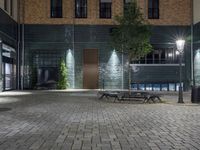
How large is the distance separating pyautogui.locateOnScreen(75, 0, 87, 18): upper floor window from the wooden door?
326 cm

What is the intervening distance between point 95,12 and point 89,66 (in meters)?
4.98

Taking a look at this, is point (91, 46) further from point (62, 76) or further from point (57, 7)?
point (57, 7)

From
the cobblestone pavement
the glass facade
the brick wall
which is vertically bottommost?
the cobblestone pavement

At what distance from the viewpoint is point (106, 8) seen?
111ft

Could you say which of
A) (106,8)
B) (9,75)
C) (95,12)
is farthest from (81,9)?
(9,75)

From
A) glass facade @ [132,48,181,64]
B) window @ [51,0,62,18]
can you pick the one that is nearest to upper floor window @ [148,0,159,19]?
glass facade @ [132,48,181,64]

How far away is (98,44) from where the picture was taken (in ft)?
109

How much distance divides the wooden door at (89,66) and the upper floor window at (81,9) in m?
3.26

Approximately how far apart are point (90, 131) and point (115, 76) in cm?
2412

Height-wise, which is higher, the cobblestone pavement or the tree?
the tree

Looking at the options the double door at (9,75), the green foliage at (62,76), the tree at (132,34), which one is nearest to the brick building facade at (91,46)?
the green foliage at (62,76)

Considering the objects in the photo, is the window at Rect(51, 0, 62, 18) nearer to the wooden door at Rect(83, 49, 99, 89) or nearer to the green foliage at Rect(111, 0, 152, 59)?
the wooden door at Rect(83, 49, 99, 89)

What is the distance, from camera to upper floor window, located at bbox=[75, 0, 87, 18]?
110 feet

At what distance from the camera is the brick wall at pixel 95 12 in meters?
32.9
